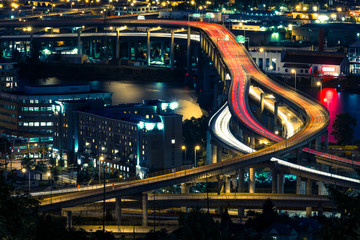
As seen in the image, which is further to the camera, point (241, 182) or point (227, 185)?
point (241, 182)

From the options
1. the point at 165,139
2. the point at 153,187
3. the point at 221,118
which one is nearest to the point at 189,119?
the point at 221,118

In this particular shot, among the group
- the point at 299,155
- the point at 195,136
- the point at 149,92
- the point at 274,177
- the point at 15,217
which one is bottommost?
the point at 149,92

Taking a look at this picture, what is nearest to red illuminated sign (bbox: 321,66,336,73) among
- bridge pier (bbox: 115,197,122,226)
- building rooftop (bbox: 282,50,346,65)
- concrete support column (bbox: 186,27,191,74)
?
building rooftop (bbox: 282,50,346,65)

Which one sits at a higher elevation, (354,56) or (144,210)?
(144,210)

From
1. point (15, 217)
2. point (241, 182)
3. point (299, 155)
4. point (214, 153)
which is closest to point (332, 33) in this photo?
point (214, 153)

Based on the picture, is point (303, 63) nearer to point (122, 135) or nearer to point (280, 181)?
point (122, 135)

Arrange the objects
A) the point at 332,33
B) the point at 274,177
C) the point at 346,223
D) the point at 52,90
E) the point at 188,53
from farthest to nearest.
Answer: the point at 332,33
the point at 188,53
the point at 52,90
the point at 274,177
the point at 346,223

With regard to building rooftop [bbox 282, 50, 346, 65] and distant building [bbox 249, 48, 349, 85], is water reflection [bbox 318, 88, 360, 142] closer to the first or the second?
distant building [bbox 249, 48, 349, 85]
